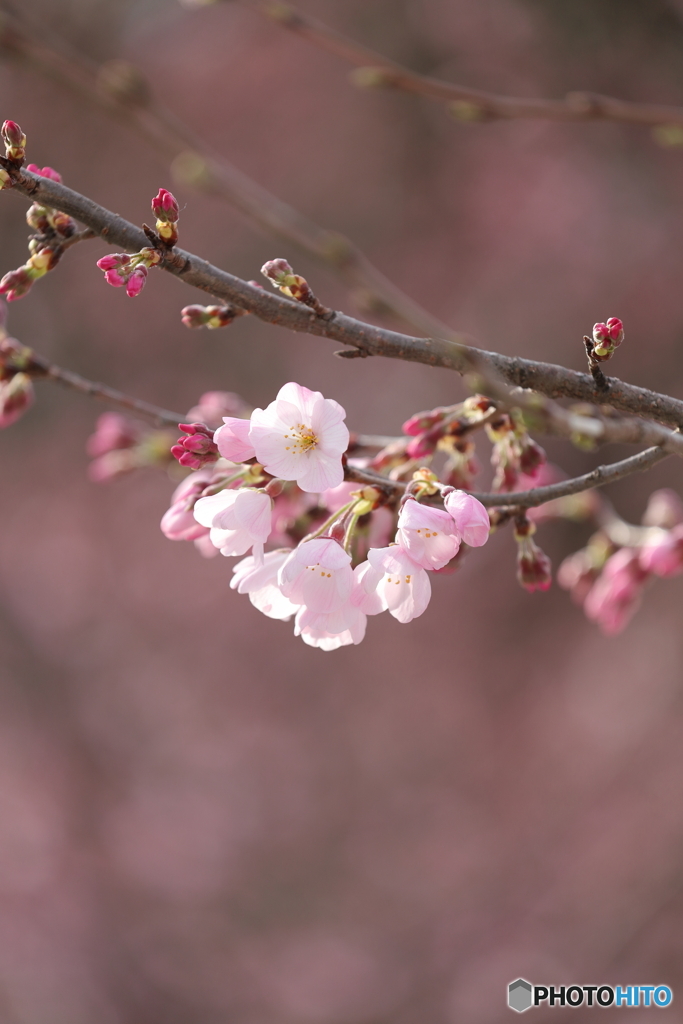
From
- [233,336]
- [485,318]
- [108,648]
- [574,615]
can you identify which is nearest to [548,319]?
[485,318]

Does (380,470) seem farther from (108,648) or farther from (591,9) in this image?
(108,648)

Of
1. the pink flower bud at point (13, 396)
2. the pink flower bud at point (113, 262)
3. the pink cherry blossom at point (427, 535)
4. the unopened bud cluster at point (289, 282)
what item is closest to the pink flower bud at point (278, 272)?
the unopened bud cluster at point (289, 282)

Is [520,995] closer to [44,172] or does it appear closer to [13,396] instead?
[13,396]

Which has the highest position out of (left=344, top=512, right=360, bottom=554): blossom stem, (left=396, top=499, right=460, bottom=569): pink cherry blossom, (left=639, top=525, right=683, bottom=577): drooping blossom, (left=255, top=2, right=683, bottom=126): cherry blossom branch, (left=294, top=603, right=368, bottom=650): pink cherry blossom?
(left=255, top=2, right=683, bottom=126): cherry blossom branch

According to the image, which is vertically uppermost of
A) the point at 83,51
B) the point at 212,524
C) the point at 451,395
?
the point at 83,51

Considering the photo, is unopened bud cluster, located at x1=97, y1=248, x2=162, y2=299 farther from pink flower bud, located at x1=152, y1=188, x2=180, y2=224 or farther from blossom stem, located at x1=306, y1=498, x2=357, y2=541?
blossom stem, located at x1=306, y1=498, x2=357, y2=541

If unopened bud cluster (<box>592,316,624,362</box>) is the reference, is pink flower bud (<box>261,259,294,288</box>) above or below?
above

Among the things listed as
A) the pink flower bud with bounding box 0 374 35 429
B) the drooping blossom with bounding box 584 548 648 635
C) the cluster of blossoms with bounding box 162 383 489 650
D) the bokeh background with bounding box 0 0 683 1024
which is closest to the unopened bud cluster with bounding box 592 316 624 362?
the cluster of blossoms with bounding box 162 383 489 650

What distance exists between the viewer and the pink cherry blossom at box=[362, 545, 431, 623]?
1.56 ft

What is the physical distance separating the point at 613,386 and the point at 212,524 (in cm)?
34

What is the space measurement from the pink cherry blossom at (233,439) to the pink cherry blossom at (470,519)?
0.16 metres

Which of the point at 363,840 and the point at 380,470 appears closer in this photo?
the point at 380,470

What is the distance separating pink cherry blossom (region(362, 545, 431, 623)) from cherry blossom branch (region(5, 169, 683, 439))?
0.51 feet

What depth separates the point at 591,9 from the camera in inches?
95.8
